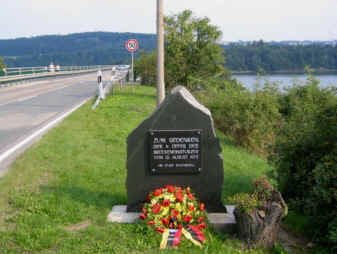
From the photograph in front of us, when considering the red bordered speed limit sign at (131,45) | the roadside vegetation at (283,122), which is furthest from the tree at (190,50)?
the red bordered speed limit sign at (131,45)

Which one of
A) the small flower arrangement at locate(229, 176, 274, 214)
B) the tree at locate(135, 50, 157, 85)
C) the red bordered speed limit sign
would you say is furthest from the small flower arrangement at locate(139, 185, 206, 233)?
the tree at locate(135, 50, 157, 85)

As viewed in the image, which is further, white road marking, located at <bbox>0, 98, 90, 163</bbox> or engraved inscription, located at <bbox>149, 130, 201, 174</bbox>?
white road marking, located at <bbox>0, 98, 90, 163</bbox>

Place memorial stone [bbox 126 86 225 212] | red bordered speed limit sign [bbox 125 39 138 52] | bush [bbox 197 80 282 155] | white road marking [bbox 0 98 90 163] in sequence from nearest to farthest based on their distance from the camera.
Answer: memorial stone [bbox 126 86 225 212] < white road marking [bbox 0 98 90 163] < bush [bbox 197 80 282 155] < red bordered speed limit sign [bbox 125 39 138 52]

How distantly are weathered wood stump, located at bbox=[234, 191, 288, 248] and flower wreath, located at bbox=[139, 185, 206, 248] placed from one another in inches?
18.5

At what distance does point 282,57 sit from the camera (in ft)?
103

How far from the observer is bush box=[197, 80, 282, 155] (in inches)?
431

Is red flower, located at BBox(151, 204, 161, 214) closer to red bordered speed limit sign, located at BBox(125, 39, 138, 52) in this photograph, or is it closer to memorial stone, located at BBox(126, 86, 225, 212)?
memorial stone, located at BBox(126, 86, 225, 212)

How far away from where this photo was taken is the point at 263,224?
4305 mm

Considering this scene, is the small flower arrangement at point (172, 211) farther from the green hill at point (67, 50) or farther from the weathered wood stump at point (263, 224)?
the green hill at point (67, 50)

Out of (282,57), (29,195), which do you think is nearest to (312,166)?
(29,195)

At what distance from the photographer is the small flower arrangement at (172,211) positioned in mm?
4445

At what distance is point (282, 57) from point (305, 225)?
27860 mm

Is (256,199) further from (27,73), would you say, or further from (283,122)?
(27,73)

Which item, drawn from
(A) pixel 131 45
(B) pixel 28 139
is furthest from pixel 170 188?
(A) pixel 131 45
